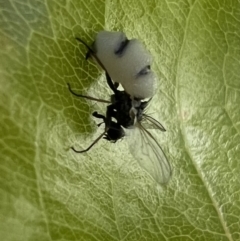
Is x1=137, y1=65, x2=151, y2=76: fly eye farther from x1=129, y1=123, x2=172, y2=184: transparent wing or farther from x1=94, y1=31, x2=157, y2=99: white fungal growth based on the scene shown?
x1=129, y1=123, x2=172, y2=184: transparent wing

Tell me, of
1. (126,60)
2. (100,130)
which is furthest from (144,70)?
(100,130)

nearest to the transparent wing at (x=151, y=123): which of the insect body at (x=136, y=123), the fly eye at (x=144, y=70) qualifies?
the insect body at (x=136, y=123)

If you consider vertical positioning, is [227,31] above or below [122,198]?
above

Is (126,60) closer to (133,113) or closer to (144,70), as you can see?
(144,70)

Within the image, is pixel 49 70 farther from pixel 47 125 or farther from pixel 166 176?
pixel 166 176

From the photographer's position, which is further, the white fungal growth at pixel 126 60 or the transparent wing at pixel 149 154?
the transparent wing at pixel 149 154

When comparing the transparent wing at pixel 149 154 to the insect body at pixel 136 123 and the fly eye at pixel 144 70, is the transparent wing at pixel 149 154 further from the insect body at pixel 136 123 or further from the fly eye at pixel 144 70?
the fly eye at pixel 144 70

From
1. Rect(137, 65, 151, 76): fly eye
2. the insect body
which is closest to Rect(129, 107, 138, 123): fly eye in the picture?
the insect body

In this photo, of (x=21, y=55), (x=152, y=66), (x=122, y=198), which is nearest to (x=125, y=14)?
(x=152, y=66)
